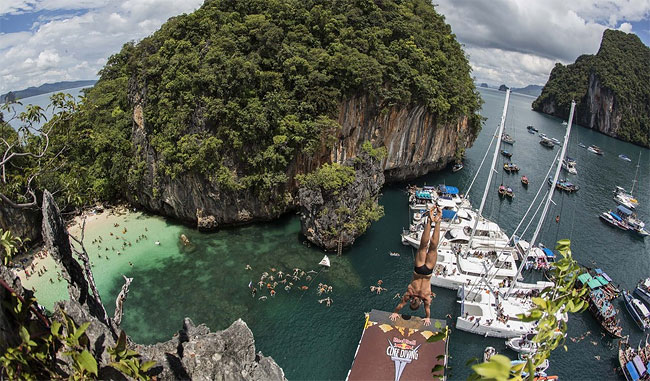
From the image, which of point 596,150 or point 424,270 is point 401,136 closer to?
point 424,270

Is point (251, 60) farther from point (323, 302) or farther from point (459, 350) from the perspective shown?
point (459, 350)

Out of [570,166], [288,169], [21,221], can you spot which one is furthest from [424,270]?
[570,166]

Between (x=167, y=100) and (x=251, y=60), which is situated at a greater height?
(x=251, y=60)

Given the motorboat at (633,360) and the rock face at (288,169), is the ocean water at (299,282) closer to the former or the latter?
the motorboat at (633,360)

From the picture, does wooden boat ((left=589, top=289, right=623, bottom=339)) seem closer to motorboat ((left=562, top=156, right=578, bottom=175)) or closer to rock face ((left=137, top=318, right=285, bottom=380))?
rock face ((left=137, top=318, right=285, bottom=380))

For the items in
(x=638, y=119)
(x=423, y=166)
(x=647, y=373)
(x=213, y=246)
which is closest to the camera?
(x=647, y=373)

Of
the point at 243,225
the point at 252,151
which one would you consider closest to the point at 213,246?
the point at 243,225


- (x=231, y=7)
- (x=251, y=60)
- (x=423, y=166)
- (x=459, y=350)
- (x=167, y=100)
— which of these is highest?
(x=231, y=7)
